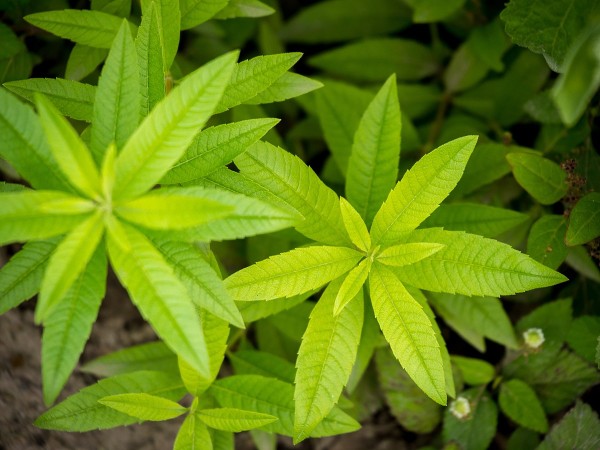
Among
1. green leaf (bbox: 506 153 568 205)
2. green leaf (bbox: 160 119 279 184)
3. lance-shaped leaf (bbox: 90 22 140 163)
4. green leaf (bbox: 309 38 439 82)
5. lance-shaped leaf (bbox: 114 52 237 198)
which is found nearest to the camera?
lance-shaped leaf (bbox: 114 52 237 198)

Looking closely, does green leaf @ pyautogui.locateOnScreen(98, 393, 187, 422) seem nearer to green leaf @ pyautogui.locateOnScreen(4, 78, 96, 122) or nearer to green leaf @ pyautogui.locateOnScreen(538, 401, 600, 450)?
green leaf @ pyautogui.locateOnScreen(4, 78, 96, 122)

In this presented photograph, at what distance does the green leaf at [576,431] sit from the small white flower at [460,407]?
1.00 feet

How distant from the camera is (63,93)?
1808 mm

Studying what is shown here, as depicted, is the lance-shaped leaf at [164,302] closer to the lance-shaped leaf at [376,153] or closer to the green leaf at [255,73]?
the green leaf at [255,73]

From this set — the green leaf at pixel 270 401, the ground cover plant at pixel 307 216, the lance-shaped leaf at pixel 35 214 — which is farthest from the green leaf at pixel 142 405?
the lance-shaped leaf at pixel 35 214

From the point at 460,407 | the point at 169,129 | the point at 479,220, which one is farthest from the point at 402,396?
the point at 169,129

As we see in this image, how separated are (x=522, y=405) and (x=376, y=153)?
1.30 m

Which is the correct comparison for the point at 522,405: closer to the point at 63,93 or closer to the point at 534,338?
the point at 534,338

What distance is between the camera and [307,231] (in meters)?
1.78

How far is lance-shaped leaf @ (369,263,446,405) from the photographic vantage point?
1.64 metres

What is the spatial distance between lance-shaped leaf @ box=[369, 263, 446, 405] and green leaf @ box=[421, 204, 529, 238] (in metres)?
0.43

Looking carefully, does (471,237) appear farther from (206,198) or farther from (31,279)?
(31,279)

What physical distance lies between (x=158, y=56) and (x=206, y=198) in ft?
Result: 2.02

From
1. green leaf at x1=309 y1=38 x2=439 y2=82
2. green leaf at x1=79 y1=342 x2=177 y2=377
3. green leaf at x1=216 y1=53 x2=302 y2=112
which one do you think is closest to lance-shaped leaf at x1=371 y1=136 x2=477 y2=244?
green leaf at x1=216 y1=53 x2=302 y2=112
